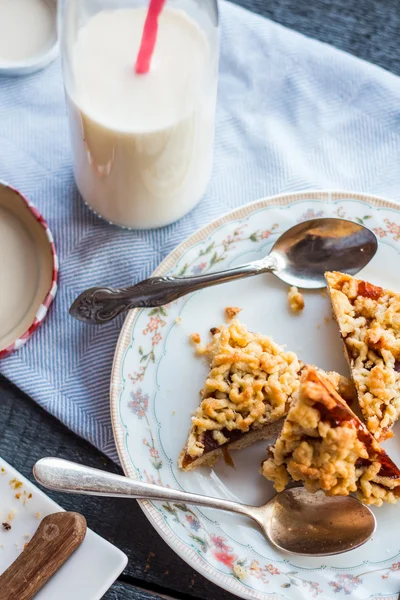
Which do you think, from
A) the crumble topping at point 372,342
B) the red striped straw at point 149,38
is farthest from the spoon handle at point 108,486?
the red striped straw at point 149,38

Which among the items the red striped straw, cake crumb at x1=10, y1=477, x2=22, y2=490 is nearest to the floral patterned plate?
cake crumb at x1=10, y1=477, x2=22, y2=490

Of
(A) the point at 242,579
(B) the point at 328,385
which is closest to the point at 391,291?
(B) the point at 328,385

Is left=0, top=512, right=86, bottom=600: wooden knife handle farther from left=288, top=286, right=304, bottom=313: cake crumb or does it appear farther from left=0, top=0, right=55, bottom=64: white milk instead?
left=0, top=0, right=55, bottom=64: white milk

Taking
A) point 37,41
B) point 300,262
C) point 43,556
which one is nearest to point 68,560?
point 43,556

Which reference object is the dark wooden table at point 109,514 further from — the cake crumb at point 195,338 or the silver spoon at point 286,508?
the cake crumb at point 195,338

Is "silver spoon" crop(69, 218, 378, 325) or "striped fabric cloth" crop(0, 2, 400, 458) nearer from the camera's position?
"silver spoon" crop(69, 218, 378, 325)
